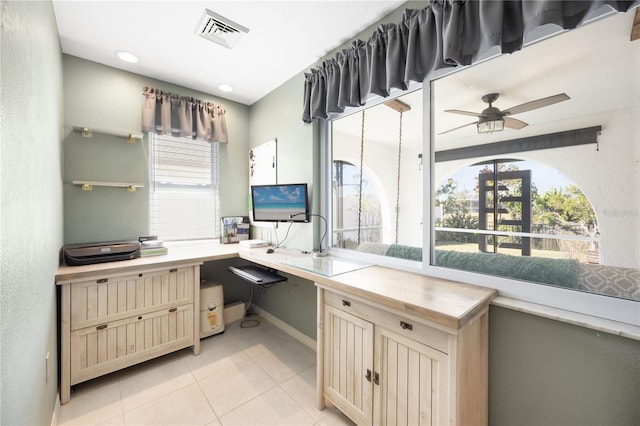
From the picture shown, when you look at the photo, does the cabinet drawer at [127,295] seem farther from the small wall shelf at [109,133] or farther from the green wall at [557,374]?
the green wall at [557,374]

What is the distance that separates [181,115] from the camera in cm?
277

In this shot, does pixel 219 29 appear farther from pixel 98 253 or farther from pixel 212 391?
pixel 212 391

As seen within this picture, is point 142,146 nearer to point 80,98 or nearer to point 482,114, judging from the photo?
point 80,98

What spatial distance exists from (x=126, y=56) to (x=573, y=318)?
3637 millimetres

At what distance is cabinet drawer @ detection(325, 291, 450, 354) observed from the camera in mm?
1140

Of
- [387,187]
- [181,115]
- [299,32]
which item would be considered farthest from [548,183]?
[181,115]

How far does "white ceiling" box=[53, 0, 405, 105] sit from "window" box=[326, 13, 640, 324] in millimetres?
924

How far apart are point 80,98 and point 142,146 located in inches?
23.4

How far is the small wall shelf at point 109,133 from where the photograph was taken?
90.1 inches

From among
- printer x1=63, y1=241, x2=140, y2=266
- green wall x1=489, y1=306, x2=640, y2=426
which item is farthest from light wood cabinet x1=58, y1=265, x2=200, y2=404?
green wall x1=489, y1=306, x2=640, y2=426

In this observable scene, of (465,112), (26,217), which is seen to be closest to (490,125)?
(465,112)

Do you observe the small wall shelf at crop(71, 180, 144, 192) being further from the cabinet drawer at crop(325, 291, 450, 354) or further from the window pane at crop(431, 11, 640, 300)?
the window pane at crop(431, 11, 640, 300)

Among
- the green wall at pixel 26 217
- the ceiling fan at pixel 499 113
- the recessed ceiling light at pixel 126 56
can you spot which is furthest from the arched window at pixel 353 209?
the recessed ceiling light at pixel 126 56

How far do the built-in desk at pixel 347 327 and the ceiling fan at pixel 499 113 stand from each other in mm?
1083
